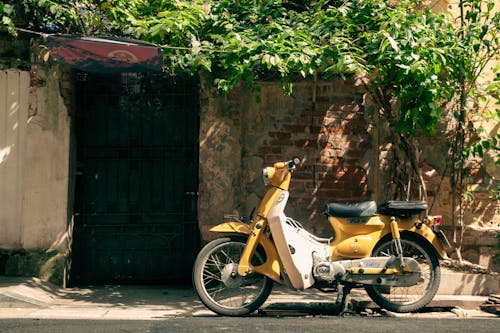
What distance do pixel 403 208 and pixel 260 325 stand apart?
70.6 inches

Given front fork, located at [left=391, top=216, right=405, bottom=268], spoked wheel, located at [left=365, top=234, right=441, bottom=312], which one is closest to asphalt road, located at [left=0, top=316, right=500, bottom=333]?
spoked wheel, located at [left=365, top=234, right=441, bottom=312]

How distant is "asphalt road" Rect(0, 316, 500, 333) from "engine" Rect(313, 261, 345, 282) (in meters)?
0.37

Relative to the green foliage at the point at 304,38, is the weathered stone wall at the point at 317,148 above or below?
below

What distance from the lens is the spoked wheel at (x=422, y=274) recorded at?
6.14 meters

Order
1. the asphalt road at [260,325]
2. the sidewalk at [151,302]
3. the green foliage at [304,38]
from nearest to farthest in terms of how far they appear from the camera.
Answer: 1. the asphalt road at [260,325]
2. the sidewalk at [151,302]
3. the green foliage at [304,38]

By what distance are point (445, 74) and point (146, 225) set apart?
3978 millimetres

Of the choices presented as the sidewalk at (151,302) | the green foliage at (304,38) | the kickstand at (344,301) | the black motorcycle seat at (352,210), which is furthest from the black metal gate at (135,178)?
the kickstand at (344,301)

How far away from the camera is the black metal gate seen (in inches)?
311

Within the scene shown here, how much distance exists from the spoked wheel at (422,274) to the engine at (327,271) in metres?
0.36

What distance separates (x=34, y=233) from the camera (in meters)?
7.48

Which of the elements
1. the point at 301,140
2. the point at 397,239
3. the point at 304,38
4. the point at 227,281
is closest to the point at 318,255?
the point at 397,239

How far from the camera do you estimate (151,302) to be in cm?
683

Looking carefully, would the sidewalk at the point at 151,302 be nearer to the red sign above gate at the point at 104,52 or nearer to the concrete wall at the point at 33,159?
the concrete wall at the point at 33,159

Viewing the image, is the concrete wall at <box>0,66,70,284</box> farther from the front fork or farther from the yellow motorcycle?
the front fork
